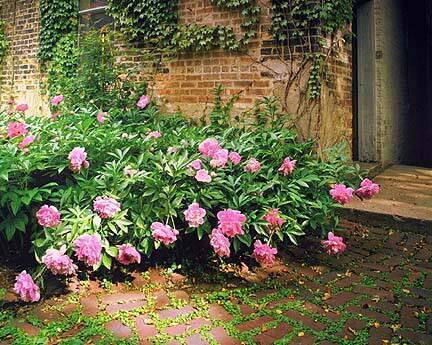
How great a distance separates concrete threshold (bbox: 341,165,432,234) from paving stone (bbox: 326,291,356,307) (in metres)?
1.44

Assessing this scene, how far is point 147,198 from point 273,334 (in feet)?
3.96

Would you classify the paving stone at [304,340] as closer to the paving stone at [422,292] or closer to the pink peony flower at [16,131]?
the paving stone at [422,292]

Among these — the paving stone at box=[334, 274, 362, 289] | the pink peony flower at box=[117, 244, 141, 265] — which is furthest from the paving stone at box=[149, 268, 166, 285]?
the paving stone at box=[334, 274, 362, 289]

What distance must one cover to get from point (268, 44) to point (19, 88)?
204 inches

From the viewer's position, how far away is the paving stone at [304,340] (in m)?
2.19

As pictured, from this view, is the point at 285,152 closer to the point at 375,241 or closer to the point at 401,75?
the point at 375,241

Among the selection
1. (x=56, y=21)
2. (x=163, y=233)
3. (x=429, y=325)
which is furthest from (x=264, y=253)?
(x=56, y=21)

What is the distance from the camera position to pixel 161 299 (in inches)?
105

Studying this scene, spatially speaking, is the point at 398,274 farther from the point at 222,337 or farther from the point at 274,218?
the point at 222,337

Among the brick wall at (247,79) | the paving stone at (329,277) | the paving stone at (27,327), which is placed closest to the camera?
the paving stone at (27,327)

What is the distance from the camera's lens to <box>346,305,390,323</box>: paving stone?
8.03ft

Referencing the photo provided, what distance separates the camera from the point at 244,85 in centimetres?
550

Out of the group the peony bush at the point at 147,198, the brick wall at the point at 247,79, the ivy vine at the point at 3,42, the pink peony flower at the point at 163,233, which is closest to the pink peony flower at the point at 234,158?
the peony bush at the point at 147,198

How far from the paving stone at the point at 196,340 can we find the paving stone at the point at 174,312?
25 centimetres
